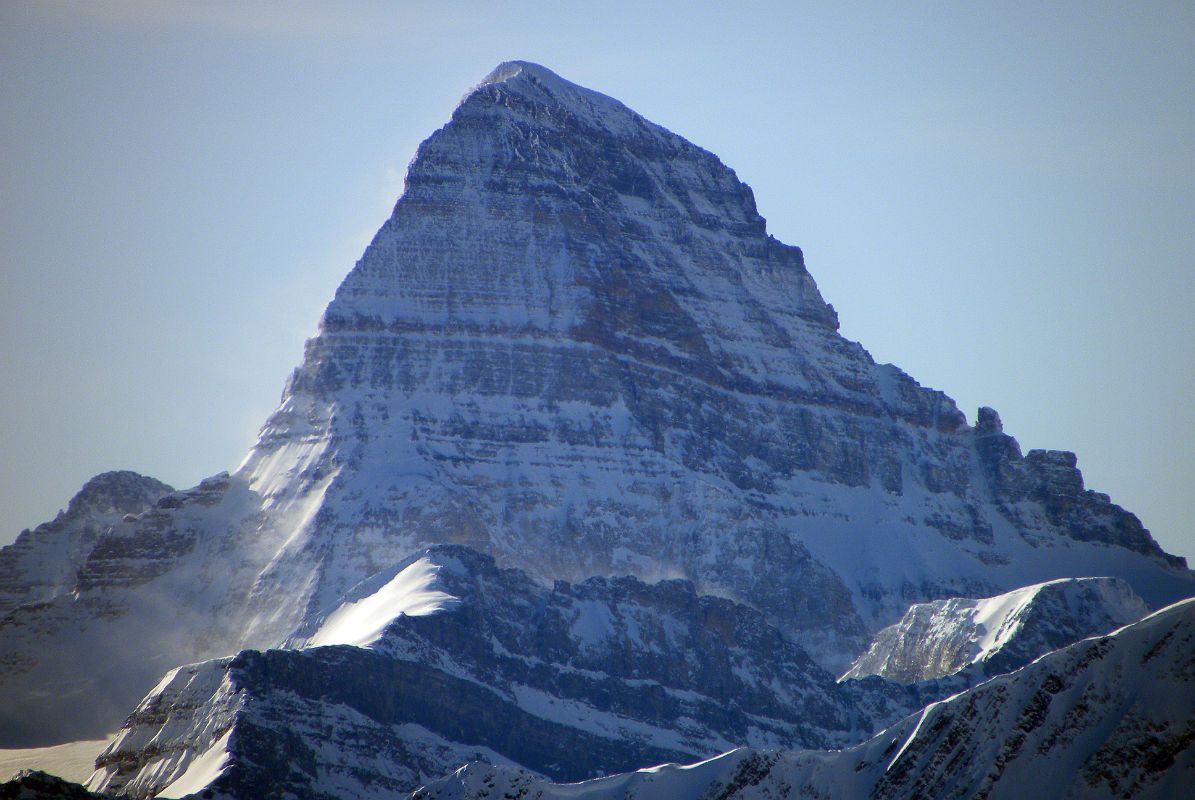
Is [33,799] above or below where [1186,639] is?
below

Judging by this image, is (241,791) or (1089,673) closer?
(1089,673)

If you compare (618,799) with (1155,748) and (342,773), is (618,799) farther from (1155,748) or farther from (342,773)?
(342,773)

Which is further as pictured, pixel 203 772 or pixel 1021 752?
pixel 203 772

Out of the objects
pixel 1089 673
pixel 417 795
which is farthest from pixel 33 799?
pixel 1089 673

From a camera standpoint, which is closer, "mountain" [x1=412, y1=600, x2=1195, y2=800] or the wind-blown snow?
"mountain" [x1=412, y1=600, x2=1195, y2=800]

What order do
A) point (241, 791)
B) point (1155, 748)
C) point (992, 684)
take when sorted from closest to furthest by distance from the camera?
point (1155, 748)
point (992, 684)
point (241, 791)

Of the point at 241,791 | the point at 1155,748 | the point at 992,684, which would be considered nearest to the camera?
the point at 1155,748

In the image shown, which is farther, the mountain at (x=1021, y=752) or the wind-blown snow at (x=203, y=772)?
the wind-blown snow at (x=203, y=772)

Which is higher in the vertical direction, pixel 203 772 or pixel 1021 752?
pixel 203 772
